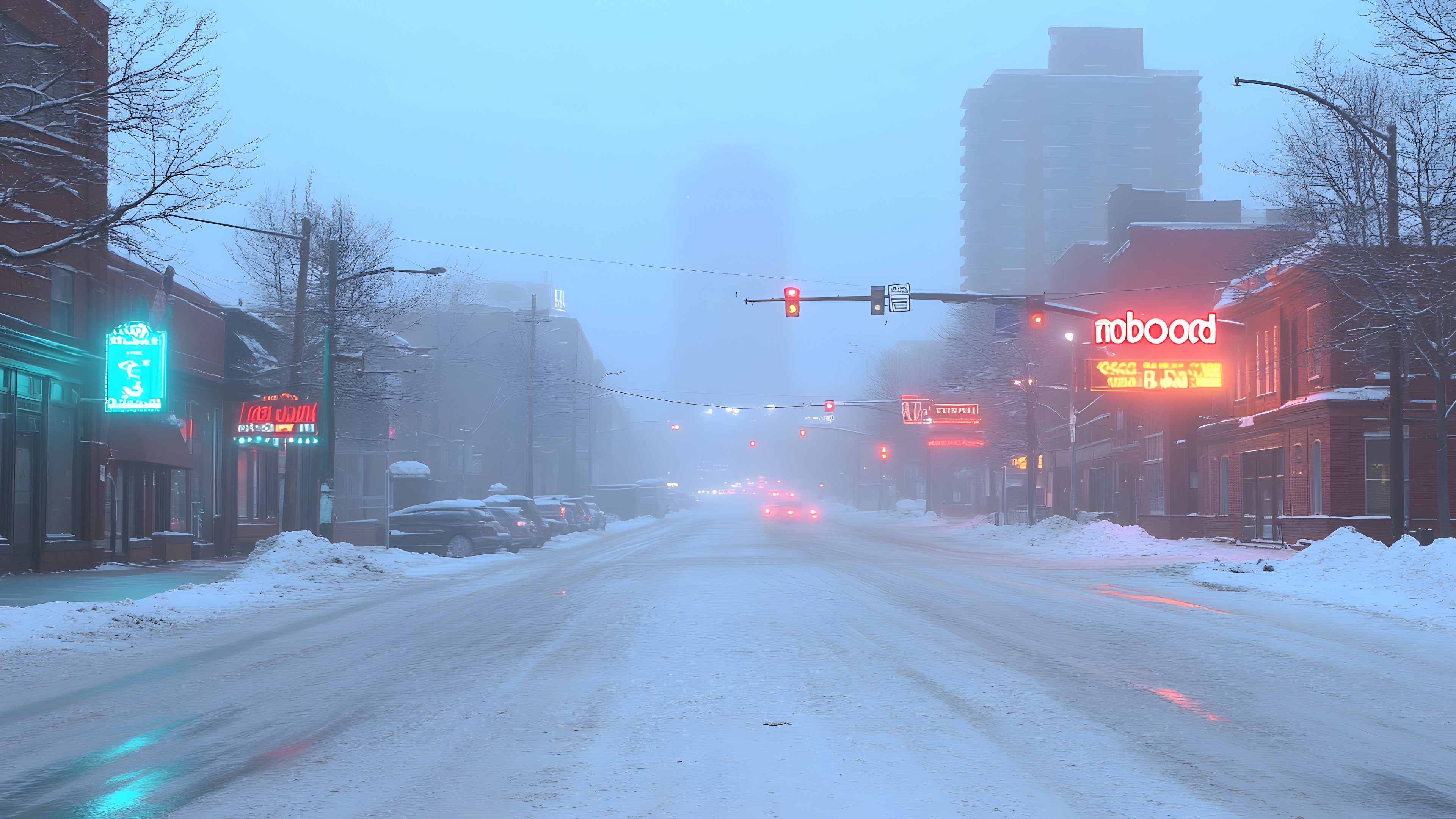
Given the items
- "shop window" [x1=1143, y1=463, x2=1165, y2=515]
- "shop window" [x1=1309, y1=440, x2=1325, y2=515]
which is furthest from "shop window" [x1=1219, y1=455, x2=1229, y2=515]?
"shop window" [x1=1309, y1=440, x2=1325, y2=515]

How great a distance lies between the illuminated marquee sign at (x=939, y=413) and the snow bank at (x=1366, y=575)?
36438mm

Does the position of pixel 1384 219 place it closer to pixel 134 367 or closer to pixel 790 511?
pixel 134 367

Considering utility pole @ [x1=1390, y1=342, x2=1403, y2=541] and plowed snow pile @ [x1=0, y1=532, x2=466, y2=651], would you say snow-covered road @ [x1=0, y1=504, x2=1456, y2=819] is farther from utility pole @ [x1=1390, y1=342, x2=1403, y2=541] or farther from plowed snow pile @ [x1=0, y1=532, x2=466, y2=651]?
utility pole @ [x1=1390, y1=342, x2=1403, y2=541]

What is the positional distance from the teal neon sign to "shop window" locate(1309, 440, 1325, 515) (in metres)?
30.7

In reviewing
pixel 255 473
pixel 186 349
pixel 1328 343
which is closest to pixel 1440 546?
pixel 1328 343

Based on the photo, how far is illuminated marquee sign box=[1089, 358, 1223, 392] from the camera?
37.2m

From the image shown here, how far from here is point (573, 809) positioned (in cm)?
632

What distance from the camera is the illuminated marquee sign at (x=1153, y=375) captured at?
37156mm

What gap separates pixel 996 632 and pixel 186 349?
87.5 feet

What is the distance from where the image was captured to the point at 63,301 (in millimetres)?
26594

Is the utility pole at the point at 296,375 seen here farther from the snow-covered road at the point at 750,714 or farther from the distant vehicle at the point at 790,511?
the distant vehicle at the point at 790,511

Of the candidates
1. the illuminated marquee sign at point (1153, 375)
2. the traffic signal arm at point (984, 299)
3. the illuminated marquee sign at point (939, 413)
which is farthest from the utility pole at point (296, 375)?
the illuminated marquee sign at point (939, 413)

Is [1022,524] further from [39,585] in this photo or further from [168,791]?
[168,791]

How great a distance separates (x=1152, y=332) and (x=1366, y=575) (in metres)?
17.0
